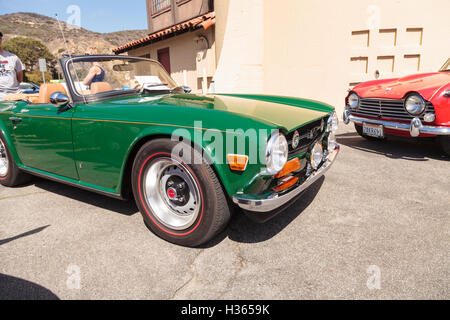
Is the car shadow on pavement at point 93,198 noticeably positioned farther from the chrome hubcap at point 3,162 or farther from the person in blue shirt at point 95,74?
the person in blue shirt at point 95,74

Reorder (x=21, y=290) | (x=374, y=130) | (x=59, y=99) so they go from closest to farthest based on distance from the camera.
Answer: (x=21, y=290) < (x=59, y=99) < (x=374, y=130)

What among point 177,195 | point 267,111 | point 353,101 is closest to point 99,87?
point 177,195

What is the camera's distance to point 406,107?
4.01 metres

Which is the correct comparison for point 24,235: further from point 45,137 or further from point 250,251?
point 250,251

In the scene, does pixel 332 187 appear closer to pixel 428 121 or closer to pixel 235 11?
pixel 428 121

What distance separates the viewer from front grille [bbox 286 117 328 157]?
7.05 feet

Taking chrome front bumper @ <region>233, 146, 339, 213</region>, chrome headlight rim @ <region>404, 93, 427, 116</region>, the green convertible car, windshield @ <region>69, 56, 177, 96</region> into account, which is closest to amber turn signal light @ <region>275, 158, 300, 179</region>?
the green convertible car

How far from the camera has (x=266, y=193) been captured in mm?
1894

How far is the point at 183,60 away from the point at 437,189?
966 cm

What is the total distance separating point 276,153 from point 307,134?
631mm

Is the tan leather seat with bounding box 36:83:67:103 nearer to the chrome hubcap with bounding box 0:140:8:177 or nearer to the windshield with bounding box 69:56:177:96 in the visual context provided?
the windshield with bounding box 69:56:177:96

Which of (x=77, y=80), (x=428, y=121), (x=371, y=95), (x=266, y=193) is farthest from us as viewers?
(x=371, y=95)

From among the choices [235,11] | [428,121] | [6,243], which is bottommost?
[6,243]

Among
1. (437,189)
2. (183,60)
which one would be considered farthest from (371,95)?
(183,60)
